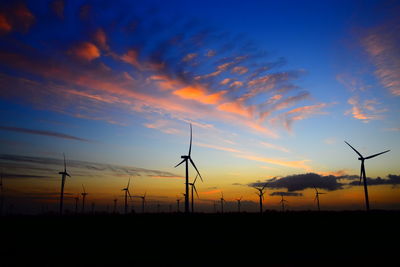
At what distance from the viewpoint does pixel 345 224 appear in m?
67.5

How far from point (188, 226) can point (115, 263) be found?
3012 cm

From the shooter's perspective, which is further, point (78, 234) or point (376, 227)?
point (376, 227)

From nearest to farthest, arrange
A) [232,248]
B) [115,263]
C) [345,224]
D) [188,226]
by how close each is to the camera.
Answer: [115,263] < [232,248] < [188,226] < [345,224]

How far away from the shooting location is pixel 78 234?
169 feet


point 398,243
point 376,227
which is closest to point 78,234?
point 398,243

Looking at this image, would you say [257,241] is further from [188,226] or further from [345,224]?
[345,224]

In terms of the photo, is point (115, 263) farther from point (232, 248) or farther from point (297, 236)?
point (297, 236)

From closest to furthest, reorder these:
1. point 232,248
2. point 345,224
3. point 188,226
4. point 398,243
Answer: point 232,248
point 398,243
point 188,226
point 345,224

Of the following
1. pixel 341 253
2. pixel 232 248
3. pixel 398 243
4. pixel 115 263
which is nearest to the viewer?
pixel 115 263

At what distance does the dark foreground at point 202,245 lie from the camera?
34.1m

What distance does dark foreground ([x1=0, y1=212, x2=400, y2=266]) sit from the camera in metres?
34.1

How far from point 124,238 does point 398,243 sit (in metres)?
48.1

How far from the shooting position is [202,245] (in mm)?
45156

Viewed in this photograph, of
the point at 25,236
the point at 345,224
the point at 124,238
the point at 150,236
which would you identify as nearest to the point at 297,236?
the point at 345,224
